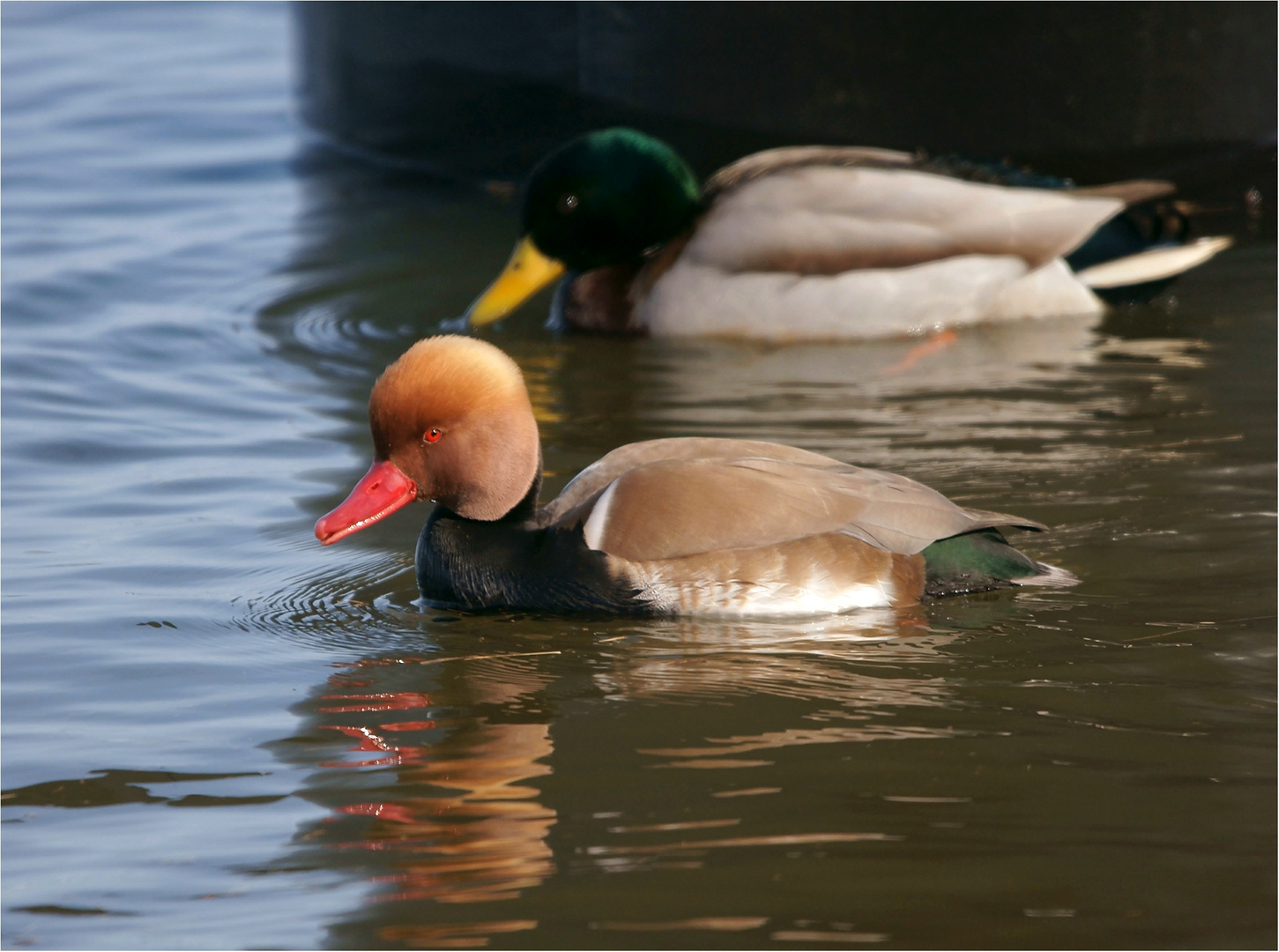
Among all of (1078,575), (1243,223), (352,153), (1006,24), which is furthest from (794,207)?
(352,153)

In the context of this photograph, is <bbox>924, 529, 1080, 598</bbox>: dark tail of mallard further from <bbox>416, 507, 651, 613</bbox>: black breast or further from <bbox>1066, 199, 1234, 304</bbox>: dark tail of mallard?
<bbox>1066, 199, 1234, 304</bbox>: dark tail of mallard

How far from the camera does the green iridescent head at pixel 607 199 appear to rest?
27.9 feet

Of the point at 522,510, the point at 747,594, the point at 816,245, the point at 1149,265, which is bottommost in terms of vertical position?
the point at 747,594

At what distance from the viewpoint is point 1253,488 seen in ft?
19.1

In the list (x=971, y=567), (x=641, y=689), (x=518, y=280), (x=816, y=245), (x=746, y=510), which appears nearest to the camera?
(x=641, y=689)

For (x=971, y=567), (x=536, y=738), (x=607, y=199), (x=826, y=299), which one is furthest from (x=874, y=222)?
(x=536, y=738)

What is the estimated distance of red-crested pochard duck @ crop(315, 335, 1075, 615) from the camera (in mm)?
4695

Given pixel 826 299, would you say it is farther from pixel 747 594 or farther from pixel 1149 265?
pixel 747 594

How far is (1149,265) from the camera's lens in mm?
8484

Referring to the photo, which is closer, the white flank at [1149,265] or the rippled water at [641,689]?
the rippled water at [641,689]

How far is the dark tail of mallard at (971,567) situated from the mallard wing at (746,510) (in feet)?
0.23

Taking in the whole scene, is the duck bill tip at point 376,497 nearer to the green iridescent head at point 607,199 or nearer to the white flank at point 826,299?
the white flank at point 826,299

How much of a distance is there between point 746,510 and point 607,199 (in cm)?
→ 412

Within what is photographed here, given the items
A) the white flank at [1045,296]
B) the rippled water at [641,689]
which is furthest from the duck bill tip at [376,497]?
the white flank at [1045,296]
